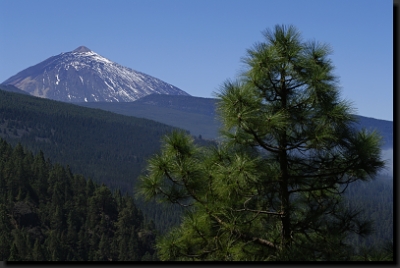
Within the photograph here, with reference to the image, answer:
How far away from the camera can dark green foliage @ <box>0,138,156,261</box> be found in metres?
74.9

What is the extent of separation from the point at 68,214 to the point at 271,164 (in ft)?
242

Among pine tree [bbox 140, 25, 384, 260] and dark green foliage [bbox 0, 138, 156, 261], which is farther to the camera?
dark green foliage [bbox 0, 138, 156, 261]

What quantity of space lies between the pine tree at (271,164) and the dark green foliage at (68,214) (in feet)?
211

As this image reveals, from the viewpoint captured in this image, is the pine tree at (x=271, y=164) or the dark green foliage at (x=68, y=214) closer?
the pine tree at (x=271, y=164)

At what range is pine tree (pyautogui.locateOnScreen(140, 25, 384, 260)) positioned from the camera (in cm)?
779

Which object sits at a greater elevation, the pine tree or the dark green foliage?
the pine tree

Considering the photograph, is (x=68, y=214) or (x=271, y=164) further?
(x=68, y=214)

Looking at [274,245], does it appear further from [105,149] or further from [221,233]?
[105,149]

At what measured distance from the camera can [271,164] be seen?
818cm

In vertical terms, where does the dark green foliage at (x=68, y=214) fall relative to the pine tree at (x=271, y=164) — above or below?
below

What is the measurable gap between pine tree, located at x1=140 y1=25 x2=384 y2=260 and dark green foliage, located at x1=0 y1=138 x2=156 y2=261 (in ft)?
211

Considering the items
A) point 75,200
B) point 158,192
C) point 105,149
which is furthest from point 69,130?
point 158,192

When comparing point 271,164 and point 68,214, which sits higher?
point 271,164

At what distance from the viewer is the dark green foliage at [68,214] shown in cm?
7488
